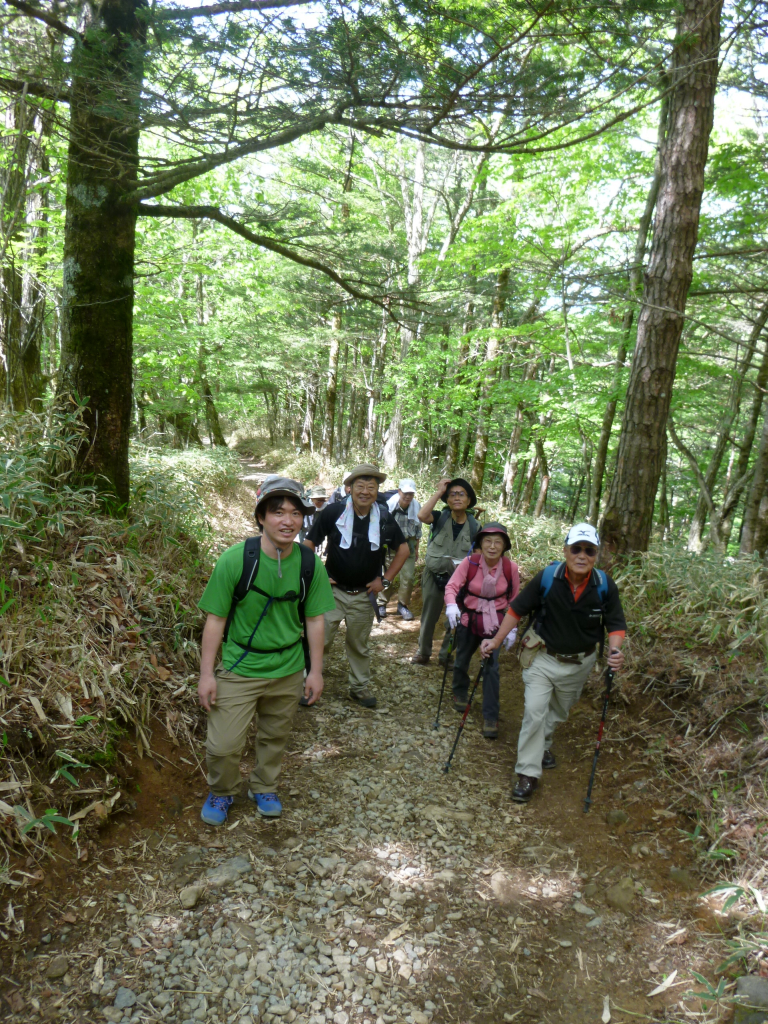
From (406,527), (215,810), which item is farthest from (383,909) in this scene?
(406,527)

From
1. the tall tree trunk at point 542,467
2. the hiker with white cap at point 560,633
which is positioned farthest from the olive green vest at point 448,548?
the tall tree trunk at point 542,467

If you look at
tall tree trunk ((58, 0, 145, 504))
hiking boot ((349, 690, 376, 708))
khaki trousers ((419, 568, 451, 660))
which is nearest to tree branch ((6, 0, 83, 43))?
→ tall tree trunk ((58, 0, 145, 504))

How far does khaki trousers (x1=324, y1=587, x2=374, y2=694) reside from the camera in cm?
543

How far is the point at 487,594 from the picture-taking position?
17.1 feet

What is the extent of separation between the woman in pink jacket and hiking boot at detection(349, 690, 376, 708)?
1.14 m

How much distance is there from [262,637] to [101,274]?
3382 mm

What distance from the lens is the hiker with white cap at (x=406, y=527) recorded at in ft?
25.2

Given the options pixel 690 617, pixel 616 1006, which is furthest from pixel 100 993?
pixel 690 617

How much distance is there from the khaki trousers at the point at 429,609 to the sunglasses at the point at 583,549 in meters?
2.63

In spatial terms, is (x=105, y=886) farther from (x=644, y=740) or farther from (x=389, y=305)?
(x=389, y=305)

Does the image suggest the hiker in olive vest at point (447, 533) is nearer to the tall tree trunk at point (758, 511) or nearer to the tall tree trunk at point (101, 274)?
the tall tree trunk at point (101, 274)

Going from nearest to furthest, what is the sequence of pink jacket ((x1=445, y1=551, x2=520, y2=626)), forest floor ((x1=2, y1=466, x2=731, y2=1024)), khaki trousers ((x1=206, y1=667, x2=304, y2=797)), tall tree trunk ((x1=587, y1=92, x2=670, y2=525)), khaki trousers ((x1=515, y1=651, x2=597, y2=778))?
forest floor ((x1=2, y1=466, x2=731, y2=1024)) → khaki trousers ((x1=206, y1=667, x2=304, y2=797)) → khaki trousers ((x1=515, y1=651, x2=597, y2=778)) → pink jacket ((x1=445, y1=551, x2=520, y2=626)) → tall tree trunk ((x1=587, y1=92, x2=670, y2=525))

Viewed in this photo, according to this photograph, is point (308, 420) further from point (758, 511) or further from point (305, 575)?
point (305, 575)

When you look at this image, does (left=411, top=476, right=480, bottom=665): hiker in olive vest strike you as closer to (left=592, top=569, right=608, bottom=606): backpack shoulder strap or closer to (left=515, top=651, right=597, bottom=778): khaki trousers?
(left=515, top=651, right=597, bottom=778): khaki trousers
